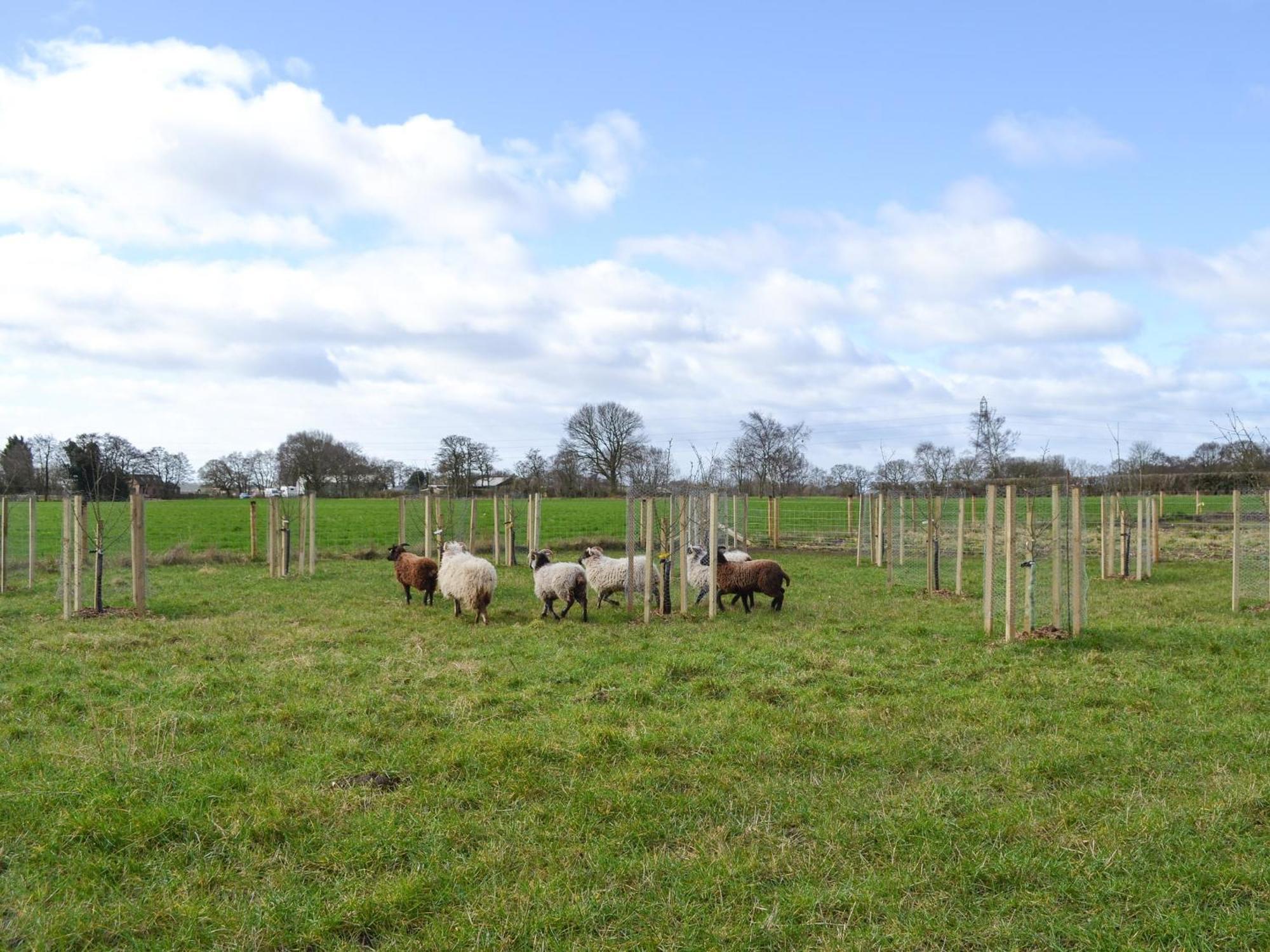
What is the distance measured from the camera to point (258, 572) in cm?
1794

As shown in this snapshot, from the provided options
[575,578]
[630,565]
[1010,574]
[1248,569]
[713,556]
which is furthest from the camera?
[1248,569]

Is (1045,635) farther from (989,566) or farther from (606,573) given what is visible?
(606,573)

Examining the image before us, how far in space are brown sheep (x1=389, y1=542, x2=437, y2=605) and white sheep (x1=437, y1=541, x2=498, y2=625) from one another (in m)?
1.03

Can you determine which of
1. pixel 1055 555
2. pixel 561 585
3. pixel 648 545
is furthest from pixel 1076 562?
pixel 561 585

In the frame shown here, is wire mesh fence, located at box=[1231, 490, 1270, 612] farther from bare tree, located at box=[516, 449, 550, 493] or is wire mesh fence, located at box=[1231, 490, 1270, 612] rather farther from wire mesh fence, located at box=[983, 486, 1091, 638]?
bare tree, located at box=[516, 449, 550, 493]

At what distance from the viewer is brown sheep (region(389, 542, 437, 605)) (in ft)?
43.8

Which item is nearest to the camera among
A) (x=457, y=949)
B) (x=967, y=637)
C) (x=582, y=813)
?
(x=457, y=949)

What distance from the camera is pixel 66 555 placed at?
11.5 metres

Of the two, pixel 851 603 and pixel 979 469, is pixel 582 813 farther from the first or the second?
pixel 979 469

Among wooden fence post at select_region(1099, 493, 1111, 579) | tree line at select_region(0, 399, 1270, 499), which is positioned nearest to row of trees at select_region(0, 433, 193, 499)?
tree line at select_region(0, 399, 1270, 499)

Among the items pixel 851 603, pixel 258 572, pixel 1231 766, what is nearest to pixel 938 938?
pixel 1231 766

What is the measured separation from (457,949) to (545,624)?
7733 mm

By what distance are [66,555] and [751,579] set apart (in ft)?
31.1

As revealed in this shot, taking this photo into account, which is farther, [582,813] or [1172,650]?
[1172,650]
